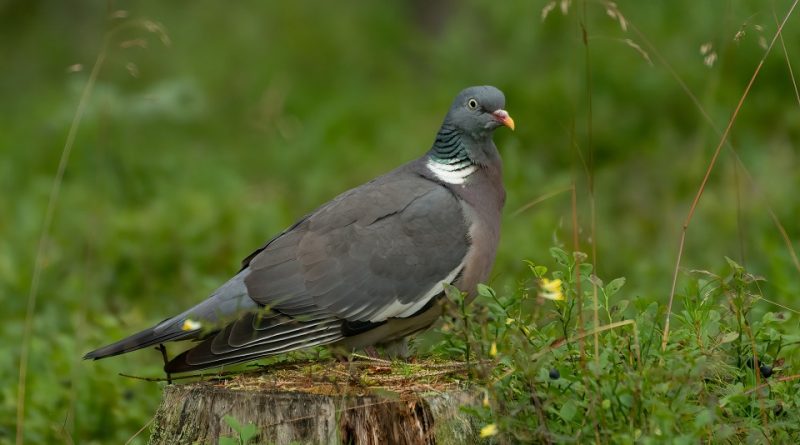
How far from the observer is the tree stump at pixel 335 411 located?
12.4 ft

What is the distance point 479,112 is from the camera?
524cm

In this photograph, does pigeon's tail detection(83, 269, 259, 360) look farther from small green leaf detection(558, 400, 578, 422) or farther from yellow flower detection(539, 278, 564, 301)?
small green leaf detection(558, 400, 578, 422)

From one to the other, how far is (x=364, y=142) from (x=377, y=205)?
6611mm

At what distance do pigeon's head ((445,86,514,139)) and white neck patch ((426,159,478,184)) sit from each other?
0.16 meters

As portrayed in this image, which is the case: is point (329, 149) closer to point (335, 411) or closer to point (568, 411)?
point (335, 411)

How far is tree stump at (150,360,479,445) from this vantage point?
12.4 ft

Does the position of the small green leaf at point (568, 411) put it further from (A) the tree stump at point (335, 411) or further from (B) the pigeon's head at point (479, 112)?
(B) the pigeon's head at point (479, 112)

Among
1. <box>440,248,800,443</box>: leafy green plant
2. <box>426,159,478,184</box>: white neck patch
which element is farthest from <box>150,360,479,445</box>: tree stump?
<box>426,159,478,184</box>: white neck patch

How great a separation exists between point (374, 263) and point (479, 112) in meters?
0.90

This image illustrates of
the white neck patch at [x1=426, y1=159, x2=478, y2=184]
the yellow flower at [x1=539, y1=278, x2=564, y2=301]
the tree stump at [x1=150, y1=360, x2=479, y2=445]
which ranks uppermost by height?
the white neck patch at [x1=426, y1=159, x2=478, y2=184]

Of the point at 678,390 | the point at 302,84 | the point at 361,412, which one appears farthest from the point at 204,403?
the point at 302,84

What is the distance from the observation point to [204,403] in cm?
403

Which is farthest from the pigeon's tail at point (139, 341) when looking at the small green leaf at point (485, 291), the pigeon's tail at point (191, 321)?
the small green leaf at point (485, 291)

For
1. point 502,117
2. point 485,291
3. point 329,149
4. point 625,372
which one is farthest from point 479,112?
point 329,149
